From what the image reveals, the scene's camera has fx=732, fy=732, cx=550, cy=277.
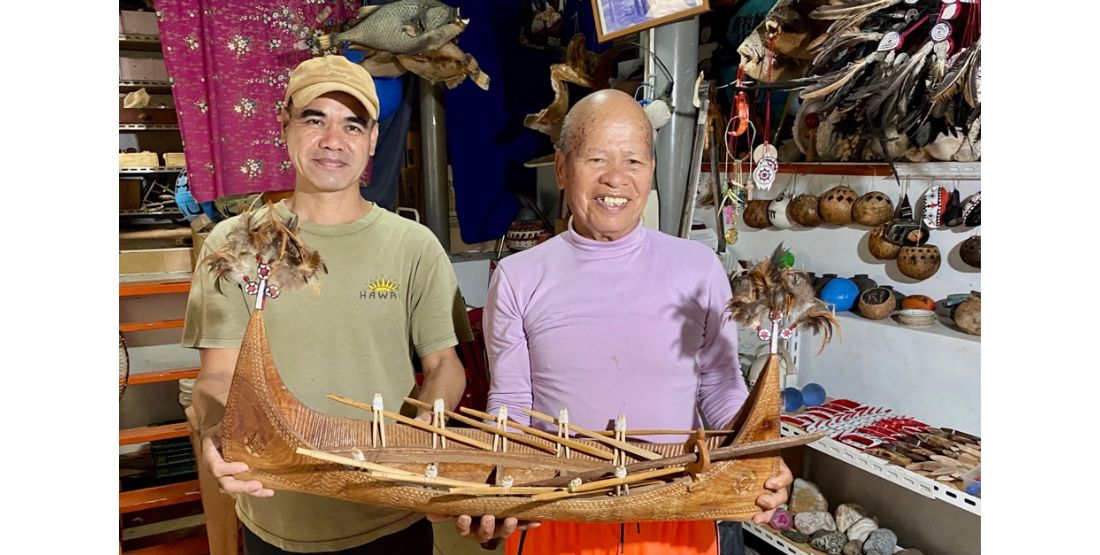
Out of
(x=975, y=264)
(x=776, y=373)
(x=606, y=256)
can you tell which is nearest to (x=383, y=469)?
(x=606, y=256)

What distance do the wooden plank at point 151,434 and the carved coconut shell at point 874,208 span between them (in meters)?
2.95

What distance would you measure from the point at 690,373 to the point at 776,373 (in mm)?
216

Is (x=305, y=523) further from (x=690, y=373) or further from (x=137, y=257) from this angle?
(x=137, y=257)

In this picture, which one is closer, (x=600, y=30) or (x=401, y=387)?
(x=401, y=387)

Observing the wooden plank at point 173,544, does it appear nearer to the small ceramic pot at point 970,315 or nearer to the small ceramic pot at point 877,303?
the small ceramic pot at point 877,303

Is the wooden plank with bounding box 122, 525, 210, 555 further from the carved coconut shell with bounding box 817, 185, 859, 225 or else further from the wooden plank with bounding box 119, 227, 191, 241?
the carved coconut shell with bounding box 817, 185, 859, 225

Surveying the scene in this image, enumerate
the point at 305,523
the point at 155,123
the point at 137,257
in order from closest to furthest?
the point at 305,523 < the point at 137,257 < the point at 155,123

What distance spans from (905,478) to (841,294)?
0.76 metres

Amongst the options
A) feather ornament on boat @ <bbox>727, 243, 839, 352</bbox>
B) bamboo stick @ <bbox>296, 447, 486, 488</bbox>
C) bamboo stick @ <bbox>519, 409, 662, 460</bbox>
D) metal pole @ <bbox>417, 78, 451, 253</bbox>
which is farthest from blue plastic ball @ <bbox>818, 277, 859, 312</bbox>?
metal pole @ <bbox>417, 78, 451, 253</bbox>

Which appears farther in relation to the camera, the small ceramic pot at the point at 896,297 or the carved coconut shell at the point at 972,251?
the small ceramic pot at the point at 896,297

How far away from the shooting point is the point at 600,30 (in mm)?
2561

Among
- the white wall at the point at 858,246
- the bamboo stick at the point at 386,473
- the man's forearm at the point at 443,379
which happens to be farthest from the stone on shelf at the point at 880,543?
the bamboo stick at the point at 386,473

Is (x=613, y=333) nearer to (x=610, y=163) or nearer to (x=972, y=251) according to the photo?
(x=610, y=163)

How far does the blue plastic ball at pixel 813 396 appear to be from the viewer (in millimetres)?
2672
